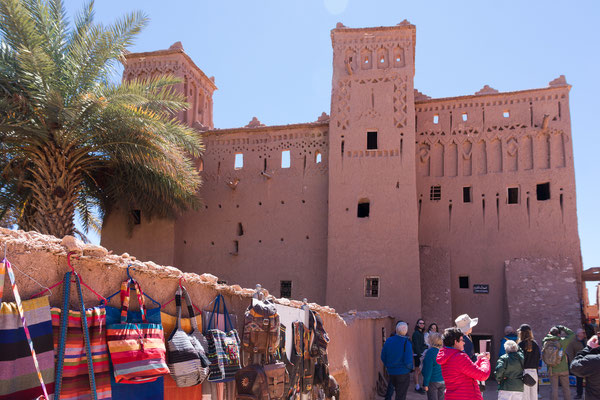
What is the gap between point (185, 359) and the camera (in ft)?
14.7

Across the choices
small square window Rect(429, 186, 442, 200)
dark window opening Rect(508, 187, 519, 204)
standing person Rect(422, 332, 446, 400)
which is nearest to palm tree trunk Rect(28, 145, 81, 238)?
standing person Rect(422, 332, 446, 400)

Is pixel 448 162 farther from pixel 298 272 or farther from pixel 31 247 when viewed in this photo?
pixel 31 247

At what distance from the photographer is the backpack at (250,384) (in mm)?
5129

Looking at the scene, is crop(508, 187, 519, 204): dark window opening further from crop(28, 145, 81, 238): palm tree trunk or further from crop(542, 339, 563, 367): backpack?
crop(28, 145, 81, 238): palm tree trunk

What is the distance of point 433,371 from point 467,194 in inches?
418

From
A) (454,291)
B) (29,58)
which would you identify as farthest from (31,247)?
(454,291)

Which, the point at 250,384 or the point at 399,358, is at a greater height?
the point at 250,384

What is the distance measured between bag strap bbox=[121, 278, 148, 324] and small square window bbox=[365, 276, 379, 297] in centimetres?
1320

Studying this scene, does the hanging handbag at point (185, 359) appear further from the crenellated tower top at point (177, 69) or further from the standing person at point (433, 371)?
the crenellated tower top at point (177, 69)

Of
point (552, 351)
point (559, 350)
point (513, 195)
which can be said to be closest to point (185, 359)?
point (552, 351)

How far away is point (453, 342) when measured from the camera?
587cm

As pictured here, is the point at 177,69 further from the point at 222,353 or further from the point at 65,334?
the point at 65,334

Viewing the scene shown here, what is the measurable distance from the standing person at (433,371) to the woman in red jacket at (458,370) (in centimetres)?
267

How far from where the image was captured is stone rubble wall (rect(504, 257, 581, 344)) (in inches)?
647
